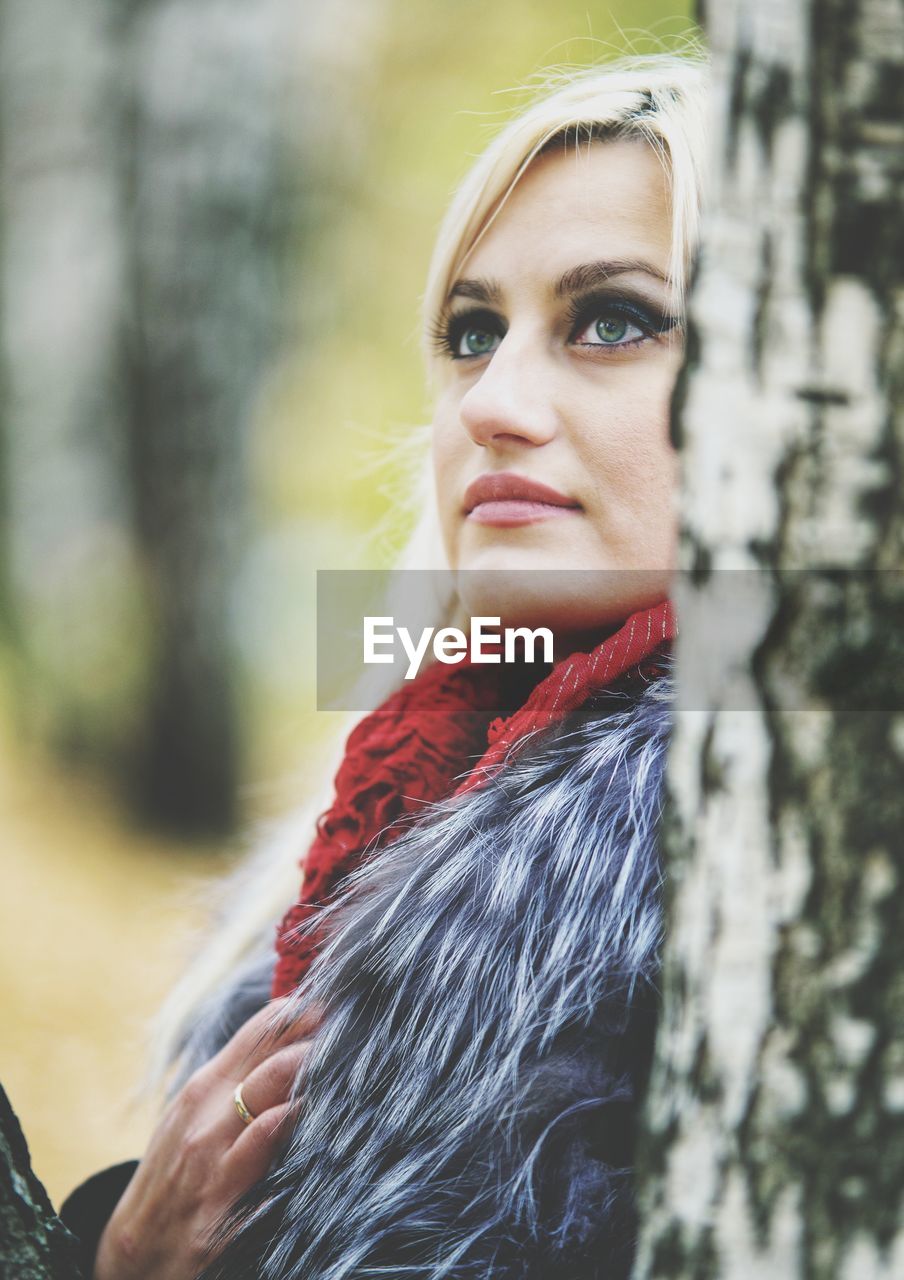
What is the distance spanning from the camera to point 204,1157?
136 cm

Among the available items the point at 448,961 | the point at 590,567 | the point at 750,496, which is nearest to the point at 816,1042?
the point at 750,496

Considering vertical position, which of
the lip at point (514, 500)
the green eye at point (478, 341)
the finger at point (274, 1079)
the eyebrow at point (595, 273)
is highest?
the eyebrow at point (595, 273)

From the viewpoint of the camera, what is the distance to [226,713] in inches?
227

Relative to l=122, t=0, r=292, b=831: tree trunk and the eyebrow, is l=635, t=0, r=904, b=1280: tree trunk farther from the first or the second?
l=122, t=0, r=292, b=831: tree trunk

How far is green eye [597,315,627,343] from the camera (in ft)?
4.89

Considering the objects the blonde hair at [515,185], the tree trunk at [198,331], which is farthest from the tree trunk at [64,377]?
the blonde hair at [515,185]

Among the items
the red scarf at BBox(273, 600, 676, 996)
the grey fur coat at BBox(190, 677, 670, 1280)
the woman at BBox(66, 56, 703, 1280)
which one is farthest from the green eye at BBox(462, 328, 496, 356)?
the grey fur coat at BBox(190, 677, 670, 1280)

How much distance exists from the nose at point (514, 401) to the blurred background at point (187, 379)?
3797mm

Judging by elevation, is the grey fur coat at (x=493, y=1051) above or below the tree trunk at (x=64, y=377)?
below

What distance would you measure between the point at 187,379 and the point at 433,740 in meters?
4.26

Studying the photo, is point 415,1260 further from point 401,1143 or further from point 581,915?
point 581,915

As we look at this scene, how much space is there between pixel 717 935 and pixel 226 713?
5.22 m

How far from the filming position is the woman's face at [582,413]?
4.81 ft

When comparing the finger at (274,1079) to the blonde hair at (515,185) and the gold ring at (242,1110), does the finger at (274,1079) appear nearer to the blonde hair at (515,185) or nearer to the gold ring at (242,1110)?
the gold ring at (242,1110)
